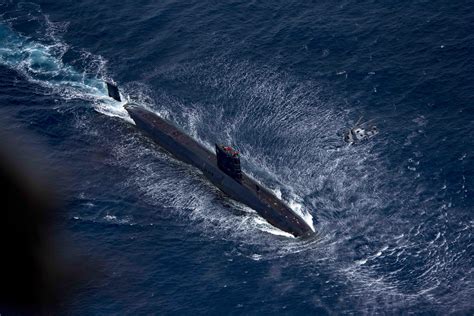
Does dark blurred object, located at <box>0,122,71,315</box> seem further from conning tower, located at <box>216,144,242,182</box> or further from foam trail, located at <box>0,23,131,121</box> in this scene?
conning tower, located at <box>216,144,242,182</box>

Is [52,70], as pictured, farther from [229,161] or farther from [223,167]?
[229,161]

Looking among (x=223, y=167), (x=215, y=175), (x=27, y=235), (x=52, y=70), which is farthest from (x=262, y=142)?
(x=52, y=70)

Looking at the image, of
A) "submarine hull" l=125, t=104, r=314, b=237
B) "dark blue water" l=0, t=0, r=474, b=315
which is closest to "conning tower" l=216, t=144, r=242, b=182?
"submarine hull" l=125, t=104, r=314, b=237

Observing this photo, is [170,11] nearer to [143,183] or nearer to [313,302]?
[143,183]

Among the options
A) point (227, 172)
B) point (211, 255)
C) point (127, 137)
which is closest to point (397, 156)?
point (227, 172)

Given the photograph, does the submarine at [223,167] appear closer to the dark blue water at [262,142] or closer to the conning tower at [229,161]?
the conning tower at [229,161]

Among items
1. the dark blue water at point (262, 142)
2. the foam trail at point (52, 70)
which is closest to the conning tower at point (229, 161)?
the dark blue water at point (262, 142)
